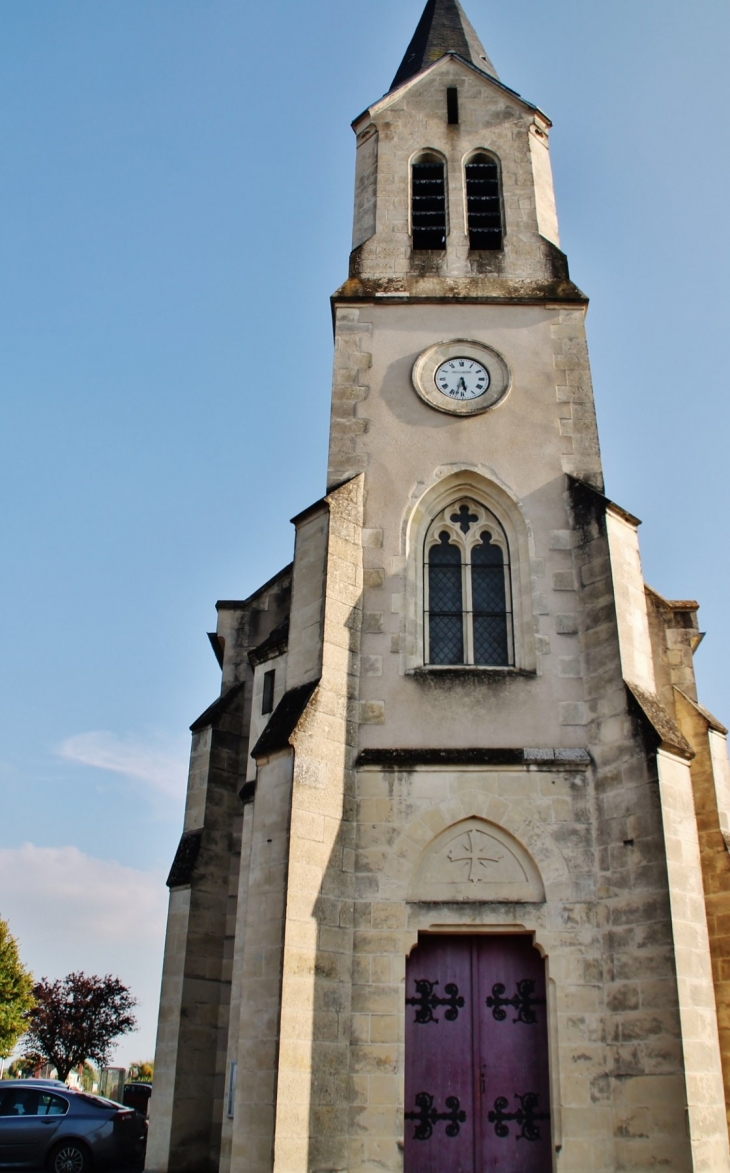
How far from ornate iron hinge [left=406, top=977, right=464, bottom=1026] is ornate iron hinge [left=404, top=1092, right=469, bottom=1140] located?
0.71 m

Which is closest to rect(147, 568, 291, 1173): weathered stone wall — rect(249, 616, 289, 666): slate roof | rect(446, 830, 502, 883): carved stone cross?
rect(249, 616, 289, 666): slate roof

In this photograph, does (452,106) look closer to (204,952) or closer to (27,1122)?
(204,952)

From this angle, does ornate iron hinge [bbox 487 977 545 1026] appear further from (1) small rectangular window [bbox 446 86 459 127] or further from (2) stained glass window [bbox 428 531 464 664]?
(1) small rectangular window [bbox 446 86 459 127]

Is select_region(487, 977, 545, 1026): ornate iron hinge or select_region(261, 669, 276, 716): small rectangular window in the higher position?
select_region(261, 669, 276, 716): small rectangular window

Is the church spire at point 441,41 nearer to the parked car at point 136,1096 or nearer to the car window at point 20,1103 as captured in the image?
the car window at point 20,1103

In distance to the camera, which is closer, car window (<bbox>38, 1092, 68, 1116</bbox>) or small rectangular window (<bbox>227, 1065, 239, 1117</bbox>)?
small rectangular window (<bbox>227, 1065, 239, 1117</bbox>)

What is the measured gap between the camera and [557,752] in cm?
1086

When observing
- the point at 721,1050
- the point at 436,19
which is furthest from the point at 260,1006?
the point at 436,19

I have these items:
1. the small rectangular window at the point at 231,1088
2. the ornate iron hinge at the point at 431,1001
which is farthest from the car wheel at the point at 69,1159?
the ornate iron hinge at the point at 431,1001

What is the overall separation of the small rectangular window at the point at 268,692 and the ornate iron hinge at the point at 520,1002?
469 cm

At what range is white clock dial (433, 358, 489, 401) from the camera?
13492 mm

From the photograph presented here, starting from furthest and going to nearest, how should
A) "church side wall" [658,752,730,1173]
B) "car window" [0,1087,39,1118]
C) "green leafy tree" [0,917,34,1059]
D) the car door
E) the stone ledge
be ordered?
"green leafy tree" [0,917,34,1059]
"car window" [0,1087,39,1118]
the car door
the stone ledge
"church side wall" [658,752,730,1173]

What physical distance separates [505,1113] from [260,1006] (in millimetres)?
2776

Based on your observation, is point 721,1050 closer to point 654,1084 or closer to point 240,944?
point 654,1084
